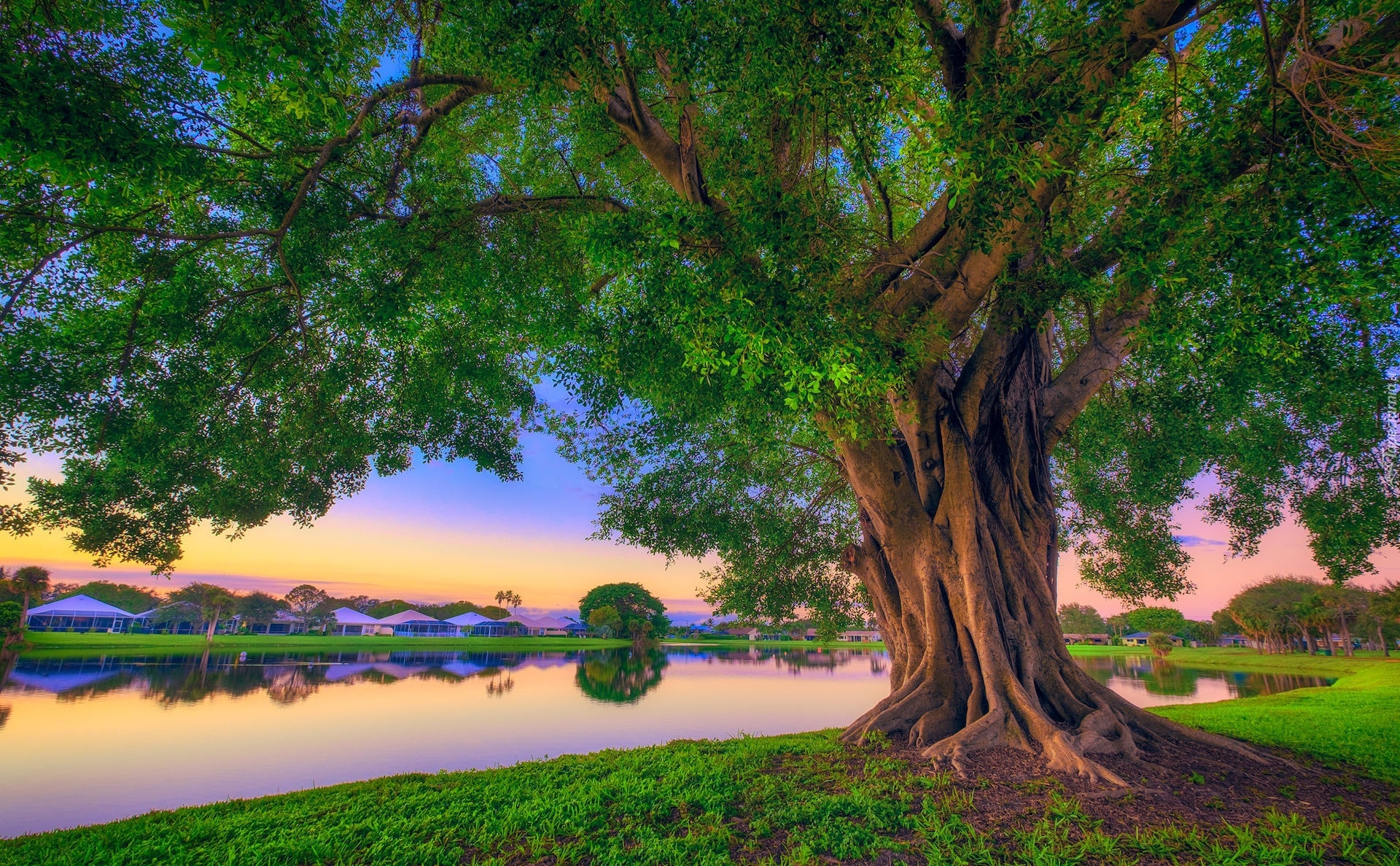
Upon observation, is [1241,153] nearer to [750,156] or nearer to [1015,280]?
[1015,280]

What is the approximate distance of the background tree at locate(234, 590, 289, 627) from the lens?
203 feet

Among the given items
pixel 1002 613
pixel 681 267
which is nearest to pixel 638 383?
pixel 681 267

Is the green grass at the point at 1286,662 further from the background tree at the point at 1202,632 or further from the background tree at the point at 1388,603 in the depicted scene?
the background tree at the point at 1202,632

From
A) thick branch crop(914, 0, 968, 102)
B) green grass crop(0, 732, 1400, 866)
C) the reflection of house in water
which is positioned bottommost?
the reflection of house in water

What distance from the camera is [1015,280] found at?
5.86 metres

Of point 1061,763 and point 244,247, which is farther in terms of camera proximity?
point 244,247

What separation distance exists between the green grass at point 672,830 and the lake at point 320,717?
3.13m

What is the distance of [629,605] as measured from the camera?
63969 millimetres

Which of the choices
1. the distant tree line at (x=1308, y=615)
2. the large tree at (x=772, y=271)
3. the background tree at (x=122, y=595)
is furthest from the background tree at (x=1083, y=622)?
the background tree at (x=122, y=595)

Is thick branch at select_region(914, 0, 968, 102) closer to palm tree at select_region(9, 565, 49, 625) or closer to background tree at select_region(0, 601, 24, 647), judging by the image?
background tree at select_region(0, 601, 24, 647)

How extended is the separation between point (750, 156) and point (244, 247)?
6722 mm

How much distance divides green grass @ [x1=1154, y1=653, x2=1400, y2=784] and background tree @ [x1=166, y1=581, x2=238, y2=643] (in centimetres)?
6742

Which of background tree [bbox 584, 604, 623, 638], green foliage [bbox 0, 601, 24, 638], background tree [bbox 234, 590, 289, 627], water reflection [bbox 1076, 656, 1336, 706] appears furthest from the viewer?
background tree [bbox 234, 590, 289, 627]

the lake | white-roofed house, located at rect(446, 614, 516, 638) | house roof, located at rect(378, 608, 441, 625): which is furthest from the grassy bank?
white-roofed house, located at rect(446, 614, 516, 638)
